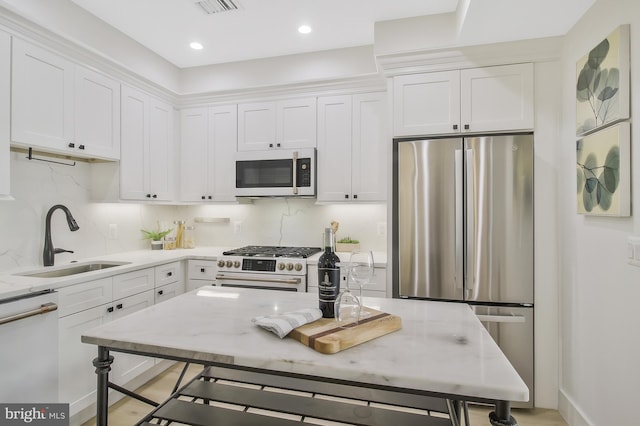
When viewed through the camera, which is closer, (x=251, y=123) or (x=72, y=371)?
(x=72, y=371)

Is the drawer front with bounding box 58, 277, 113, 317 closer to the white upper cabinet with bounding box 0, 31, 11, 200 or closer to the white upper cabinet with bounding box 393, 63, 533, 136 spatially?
the white upper cabinet with bounding box 0, 31, 11, 200

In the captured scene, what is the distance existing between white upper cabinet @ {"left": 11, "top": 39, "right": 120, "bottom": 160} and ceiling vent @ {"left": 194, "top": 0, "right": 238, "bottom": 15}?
98 cm

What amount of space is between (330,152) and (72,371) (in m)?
2.48

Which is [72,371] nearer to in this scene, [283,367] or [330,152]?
[283,367]

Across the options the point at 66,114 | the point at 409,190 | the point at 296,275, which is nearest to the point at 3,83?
the point at 66,114

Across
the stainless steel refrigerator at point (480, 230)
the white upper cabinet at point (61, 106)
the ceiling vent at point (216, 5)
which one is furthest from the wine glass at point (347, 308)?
the ceiling vent at point (216, 5)

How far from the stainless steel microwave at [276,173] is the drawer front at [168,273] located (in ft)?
2.90

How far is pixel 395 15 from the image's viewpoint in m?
2.73

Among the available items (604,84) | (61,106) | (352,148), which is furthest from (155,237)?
(604,84)

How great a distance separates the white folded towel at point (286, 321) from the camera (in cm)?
114

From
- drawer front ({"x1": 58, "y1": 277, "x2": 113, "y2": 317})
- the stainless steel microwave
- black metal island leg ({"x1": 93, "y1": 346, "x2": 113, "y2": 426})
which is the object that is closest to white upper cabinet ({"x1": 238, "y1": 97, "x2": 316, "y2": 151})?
the stainless steel microwave

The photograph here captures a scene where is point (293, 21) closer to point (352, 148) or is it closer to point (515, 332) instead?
point (352, 148)

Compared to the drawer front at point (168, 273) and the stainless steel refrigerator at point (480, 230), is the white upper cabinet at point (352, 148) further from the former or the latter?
the drawer front at point (168, 273)

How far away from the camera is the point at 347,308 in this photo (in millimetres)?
1330
